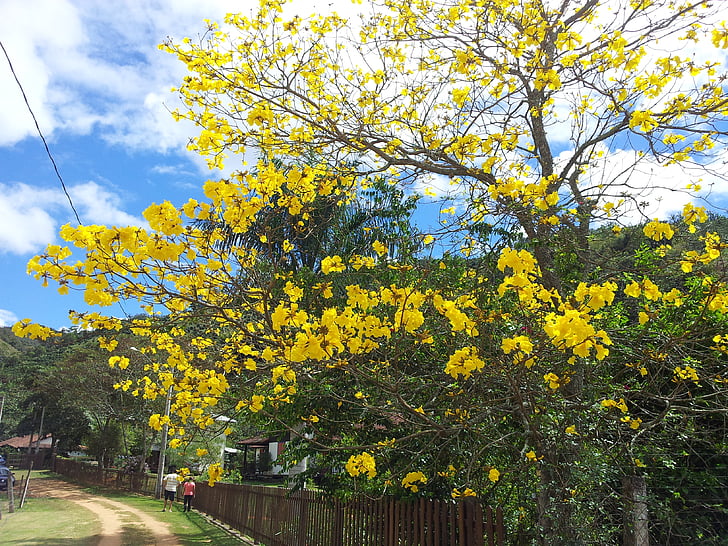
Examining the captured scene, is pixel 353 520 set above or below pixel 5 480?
above

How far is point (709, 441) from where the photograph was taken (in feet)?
12.7

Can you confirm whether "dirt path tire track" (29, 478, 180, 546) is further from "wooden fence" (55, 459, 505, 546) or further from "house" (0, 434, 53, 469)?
"house" (0, 434, 53, 469)

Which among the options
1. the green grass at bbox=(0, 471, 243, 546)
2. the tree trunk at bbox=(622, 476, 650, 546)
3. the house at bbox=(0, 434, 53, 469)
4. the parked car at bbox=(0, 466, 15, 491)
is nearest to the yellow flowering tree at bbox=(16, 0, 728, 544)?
the tree trunk at bbox=(622, 476, 650, 546)

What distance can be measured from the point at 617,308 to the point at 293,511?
4.69 meters

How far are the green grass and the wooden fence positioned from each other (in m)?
0.60

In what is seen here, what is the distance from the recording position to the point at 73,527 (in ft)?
30.8

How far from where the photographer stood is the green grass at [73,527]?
7.83 meters

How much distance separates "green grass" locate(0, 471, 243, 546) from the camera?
7.83m

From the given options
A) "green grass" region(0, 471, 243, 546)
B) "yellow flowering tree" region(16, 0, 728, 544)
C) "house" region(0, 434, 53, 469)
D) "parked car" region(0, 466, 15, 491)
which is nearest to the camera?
"yellow flowering tree" region(16, 0, 728, 544)

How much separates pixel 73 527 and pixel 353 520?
23.1 feet

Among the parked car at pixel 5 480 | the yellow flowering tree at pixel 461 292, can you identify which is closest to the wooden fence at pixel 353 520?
the yellow flowering tree at pixel 461 292

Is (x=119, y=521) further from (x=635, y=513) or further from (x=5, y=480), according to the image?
(x=635, y=513)

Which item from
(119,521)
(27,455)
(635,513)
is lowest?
(119,521)

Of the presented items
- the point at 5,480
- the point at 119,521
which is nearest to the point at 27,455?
the point at 5,480
